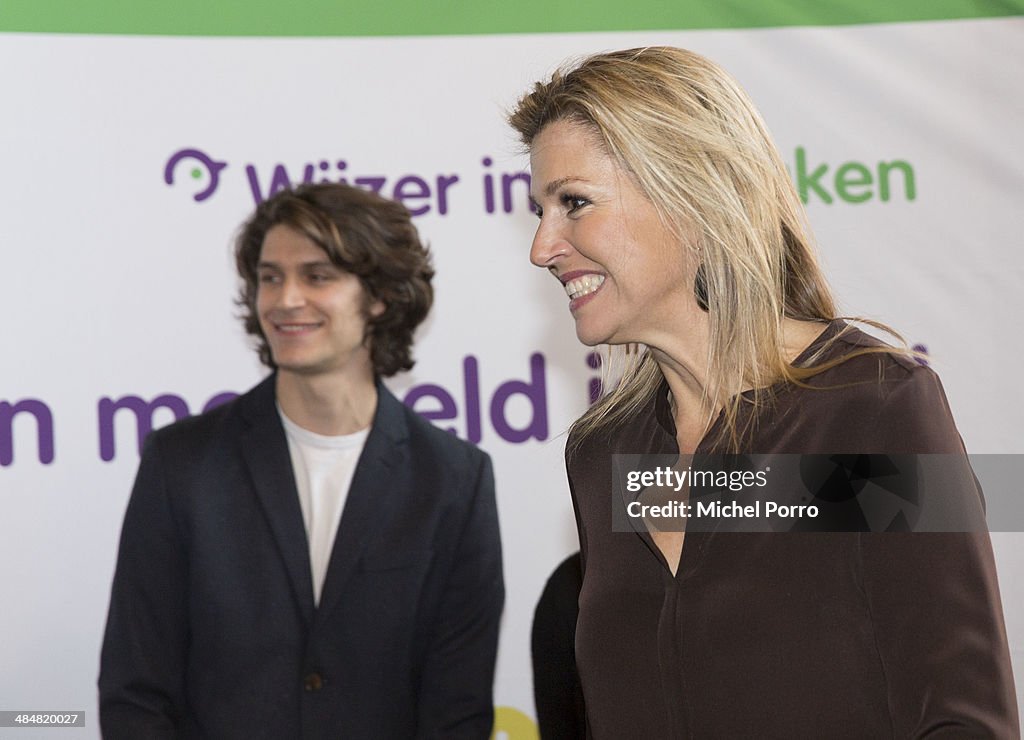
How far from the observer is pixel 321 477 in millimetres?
2818

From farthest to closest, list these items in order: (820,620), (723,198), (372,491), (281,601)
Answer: (372,491), (281,601), (723,198), (820,620)

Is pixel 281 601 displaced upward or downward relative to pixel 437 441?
downward

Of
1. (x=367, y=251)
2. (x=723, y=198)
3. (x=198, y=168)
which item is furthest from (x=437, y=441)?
(x=723, y=198)

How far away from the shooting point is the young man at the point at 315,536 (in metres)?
2.66

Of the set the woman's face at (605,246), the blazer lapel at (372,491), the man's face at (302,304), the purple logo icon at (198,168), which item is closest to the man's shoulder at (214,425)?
the man's face at (302,304)

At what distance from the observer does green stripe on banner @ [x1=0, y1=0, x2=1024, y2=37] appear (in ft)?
9.32

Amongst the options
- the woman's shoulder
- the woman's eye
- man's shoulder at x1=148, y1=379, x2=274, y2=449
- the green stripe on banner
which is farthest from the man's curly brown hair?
the woman's shoulder

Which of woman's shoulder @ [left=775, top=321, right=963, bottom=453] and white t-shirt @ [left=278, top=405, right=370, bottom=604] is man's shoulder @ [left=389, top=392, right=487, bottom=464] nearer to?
white t-shirt @ [left=278, top=405, right=370, bottom=604]

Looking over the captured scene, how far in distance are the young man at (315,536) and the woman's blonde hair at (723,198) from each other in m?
1.42

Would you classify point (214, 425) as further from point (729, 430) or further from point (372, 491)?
point (729, 430)

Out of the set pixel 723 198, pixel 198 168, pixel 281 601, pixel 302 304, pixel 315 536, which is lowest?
pixel 281 601

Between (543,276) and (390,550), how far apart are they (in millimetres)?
809

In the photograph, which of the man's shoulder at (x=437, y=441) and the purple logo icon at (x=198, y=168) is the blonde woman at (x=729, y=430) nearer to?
the man's shoulder at (x=437, y=441)

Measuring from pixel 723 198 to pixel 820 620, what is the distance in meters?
0.53
